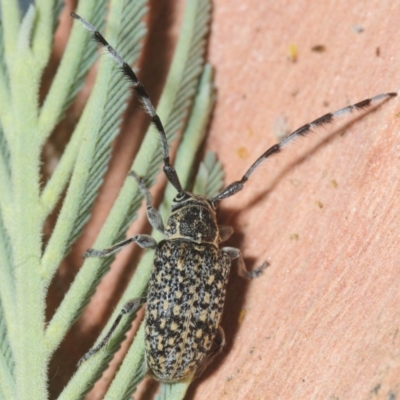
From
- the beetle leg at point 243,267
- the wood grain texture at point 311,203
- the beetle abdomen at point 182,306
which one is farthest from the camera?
the beetle leg at point 243,267

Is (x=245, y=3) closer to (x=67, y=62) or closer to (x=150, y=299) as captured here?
(x=67, y=62)

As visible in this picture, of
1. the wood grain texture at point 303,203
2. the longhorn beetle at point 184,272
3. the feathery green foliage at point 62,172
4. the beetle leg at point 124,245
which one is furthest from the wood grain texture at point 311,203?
the beetle leg at point 124,245

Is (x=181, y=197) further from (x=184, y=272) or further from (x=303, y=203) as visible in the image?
(x=303, y=203)

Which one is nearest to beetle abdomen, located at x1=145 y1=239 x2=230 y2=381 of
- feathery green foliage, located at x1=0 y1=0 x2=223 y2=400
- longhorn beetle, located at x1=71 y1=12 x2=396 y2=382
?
longhorn beetle, located at x1=71 y1=12 x2=396 y2=382

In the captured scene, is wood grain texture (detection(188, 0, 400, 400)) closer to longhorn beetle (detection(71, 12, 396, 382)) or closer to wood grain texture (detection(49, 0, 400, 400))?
wood grain texture (detection(49, 0, 400, 400))

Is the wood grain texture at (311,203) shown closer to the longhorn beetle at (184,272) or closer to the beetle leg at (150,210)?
the longhorn beetle at (184,272)

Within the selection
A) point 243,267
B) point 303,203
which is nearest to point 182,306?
point 243,267
